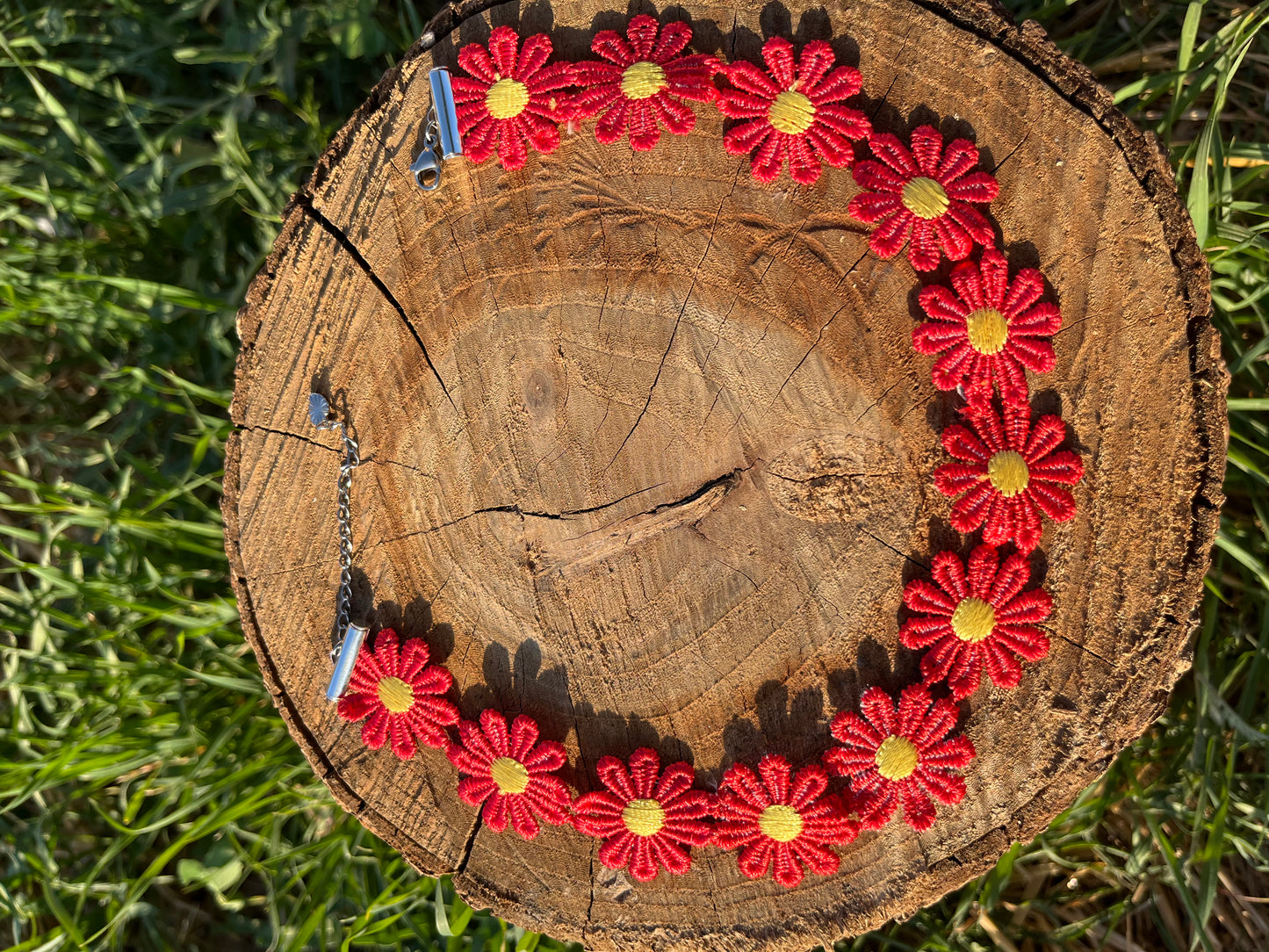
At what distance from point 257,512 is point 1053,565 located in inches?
62.2

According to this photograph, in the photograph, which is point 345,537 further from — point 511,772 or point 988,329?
point 988,329

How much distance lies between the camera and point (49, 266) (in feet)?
8.10

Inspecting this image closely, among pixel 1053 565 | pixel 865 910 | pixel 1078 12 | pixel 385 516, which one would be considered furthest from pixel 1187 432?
pixel 385 516

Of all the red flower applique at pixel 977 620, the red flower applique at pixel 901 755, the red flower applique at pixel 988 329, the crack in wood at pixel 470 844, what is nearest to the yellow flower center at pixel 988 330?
the red flower applique at pixel 988 329

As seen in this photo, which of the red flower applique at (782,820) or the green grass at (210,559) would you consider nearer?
the red flower applique at (782,820)

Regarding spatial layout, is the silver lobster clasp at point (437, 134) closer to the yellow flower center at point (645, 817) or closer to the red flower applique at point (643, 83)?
the red flower applique at point (643, 83)

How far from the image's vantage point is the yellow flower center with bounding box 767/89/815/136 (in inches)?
64.2

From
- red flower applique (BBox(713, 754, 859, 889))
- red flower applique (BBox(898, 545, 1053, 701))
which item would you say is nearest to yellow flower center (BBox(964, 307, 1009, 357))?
red flower applique (BBox(898, 545, 1053, 701))

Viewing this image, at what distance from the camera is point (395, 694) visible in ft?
5.82

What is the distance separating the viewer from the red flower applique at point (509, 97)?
5.64 feet

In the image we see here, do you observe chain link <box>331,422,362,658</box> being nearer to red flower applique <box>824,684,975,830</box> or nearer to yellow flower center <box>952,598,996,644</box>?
red flower applique <box>824,684,975,830</box>

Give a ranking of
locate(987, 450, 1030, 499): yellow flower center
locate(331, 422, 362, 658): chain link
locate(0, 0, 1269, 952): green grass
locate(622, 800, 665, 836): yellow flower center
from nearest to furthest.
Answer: locate(987, 450, 1030, 499): yellow flower center → locate(622, 800, 665, 836): yellow flower center → locate(331, 422, 362, 658): chain link → locate(0, 0, 1269, 952): green grass

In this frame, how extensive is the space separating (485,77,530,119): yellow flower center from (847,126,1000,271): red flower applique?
67cm

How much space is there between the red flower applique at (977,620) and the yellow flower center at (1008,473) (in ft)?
0.39
